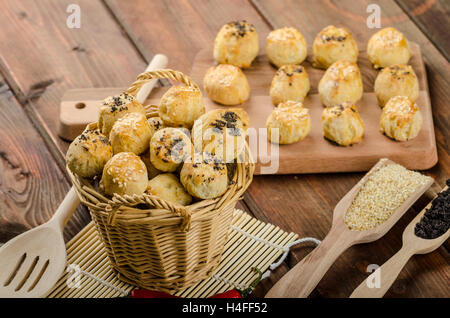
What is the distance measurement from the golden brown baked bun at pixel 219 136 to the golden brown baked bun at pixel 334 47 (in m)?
0.61

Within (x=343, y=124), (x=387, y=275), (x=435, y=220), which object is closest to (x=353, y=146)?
(x=343, y=124)

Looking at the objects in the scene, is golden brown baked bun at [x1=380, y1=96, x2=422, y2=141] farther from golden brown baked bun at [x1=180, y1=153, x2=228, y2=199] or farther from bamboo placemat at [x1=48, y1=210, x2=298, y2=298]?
golden brown baked bun at [x1=180, y1=153, x2=228, y2=199]

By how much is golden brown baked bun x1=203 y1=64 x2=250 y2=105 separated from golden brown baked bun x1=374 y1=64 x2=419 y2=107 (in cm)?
35

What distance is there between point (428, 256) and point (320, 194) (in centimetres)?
28

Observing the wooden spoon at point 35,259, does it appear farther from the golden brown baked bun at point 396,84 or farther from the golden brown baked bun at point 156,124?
the golden brown baked bun at point 396,84

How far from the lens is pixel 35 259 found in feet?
4.04

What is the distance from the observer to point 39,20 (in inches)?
75.8

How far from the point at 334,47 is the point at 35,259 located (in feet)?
3.14

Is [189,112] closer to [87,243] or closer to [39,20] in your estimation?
[87,243]

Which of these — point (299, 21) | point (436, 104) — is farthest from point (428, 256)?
point (299, 21)

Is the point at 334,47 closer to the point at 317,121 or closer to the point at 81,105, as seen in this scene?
the point at 317,121

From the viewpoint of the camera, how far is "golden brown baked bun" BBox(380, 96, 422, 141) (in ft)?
4.70

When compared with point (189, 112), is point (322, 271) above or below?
below

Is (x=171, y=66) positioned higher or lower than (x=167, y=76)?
lower
